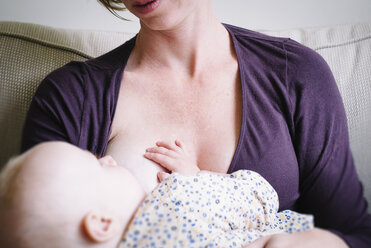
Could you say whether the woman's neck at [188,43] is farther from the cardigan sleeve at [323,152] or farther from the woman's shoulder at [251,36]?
the cardigan sleeve at [323,152]

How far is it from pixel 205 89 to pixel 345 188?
37 centimetres

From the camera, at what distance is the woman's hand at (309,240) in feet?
1.48

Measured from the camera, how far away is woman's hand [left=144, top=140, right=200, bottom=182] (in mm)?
648

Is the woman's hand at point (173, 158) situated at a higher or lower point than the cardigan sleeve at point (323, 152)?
lower

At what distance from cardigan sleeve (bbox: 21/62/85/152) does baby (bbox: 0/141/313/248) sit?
8.8 inches

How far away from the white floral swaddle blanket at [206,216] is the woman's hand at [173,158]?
7cm

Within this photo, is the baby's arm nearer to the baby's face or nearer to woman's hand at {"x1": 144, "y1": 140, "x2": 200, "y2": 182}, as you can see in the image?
woman's hand at {"x1": 144, "y1": 140, "x2": 200, "y2": 182}

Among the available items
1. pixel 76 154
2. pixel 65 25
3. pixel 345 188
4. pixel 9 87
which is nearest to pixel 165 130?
pixel 76 154

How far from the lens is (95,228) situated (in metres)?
0.48

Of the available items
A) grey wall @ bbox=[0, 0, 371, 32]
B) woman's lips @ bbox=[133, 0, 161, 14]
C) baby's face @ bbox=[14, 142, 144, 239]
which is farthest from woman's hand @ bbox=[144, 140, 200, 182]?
grey wall @ bbox=[0, 0, 371, 32]

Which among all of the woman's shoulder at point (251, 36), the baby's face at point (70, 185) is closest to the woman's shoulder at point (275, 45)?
the woman's shoulder at point (251, 36)

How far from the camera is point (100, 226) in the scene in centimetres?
49

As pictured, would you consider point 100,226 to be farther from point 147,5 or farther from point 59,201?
point 147,5

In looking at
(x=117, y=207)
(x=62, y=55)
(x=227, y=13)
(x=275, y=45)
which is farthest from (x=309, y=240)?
(x=227, y=13)
